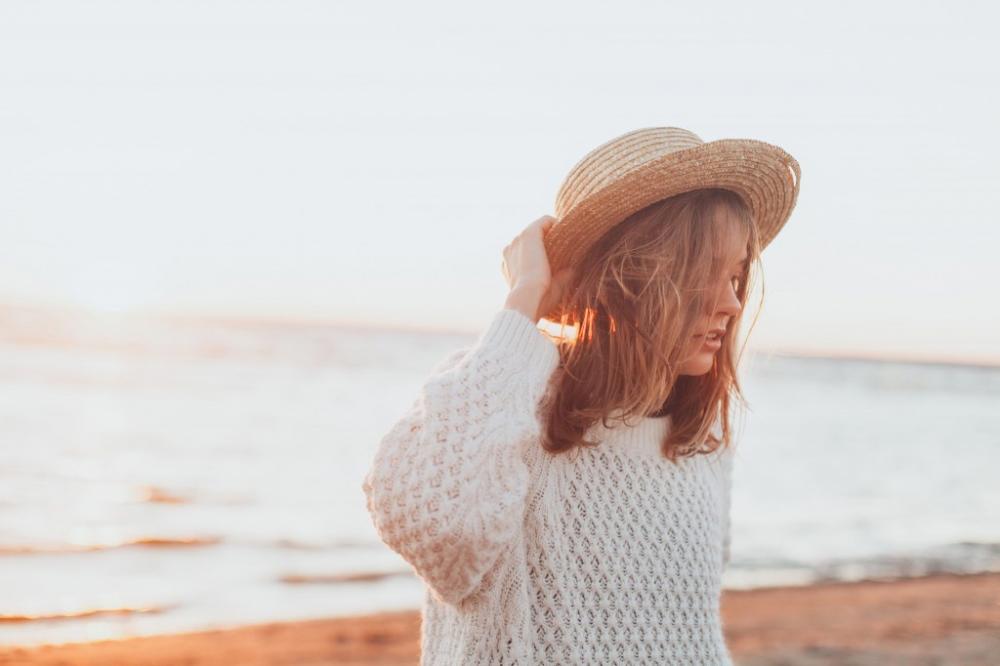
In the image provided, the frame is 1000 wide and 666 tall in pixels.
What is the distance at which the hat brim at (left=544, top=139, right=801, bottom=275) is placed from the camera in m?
1.84

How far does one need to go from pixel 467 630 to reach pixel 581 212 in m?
0.88

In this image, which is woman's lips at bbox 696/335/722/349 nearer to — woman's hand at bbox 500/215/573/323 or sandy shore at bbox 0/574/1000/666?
woman's hand at bbox 500/215/573/323

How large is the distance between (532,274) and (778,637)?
505 centimetres

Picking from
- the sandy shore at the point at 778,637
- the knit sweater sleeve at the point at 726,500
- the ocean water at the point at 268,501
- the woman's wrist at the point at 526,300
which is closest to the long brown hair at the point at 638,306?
the woman's wrist at the point at 526,300

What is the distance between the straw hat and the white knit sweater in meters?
0.22

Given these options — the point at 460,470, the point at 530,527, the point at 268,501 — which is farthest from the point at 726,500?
the point at 268,501

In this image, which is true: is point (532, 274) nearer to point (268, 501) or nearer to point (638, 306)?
point (638, 306)

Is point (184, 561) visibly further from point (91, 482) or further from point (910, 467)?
point (910, 467)

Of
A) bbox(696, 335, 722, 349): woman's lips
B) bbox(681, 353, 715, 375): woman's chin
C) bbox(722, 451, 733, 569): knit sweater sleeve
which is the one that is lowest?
bbox(722, 451, 733, 569): knit sweater sleeve

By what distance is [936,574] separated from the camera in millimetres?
8344

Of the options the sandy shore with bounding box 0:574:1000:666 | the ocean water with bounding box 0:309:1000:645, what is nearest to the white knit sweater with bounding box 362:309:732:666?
the ocean water with bounding box 0:309:1000:645

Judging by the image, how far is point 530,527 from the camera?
1.81 meters

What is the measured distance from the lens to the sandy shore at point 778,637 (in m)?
5.21

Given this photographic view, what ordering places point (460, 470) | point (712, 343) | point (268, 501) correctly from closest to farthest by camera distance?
point (460, 470) < point (712, 343) < point (268, 501)
